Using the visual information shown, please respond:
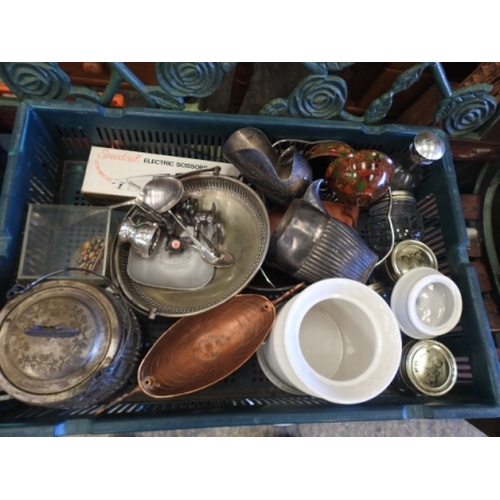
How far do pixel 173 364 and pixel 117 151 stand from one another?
555 millimetres

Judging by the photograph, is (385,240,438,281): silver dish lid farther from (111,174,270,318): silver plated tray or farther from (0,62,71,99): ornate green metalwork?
(0,62,71,99): ornate green metalwork

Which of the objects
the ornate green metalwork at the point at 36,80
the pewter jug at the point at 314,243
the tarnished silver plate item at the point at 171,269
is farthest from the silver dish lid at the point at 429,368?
the ornate green metalwork at the point at 36,80

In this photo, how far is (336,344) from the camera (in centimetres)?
84

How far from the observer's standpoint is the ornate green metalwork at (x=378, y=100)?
81 centimetres

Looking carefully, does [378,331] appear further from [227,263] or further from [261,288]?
[227,263]

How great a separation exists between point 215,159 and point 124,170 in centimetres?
24

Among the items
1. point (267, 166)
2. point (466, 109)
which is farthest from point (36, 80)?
point (466, 109)

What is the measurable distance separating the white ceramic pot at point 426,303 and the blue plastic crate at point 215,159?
0.17ft

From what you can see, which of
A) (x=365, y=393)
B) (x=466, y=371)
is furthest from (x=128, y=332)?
(x=466, y=371)

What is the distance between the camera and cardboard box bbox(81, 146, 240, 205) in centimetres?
91

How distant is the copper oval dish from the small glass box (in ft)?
0.74

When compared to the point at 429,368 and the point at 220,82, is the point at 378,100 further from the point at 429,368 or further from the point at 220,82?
the point at 429,368

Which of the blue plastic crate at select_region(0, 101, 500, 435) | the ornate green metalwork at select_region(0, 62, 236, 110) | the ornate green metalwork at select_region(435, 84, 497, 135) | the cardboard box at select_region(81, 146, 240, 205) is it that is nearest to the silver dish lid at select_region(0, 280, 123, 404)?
the blue plastic crate at select_region(0, 101, 500, 435)

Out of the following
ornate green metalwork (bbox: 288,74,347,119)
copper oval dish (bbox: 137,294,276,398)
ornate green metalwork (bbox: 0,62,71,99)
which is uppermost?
ornate green metalwork (bbox: 288,74,347,119)
